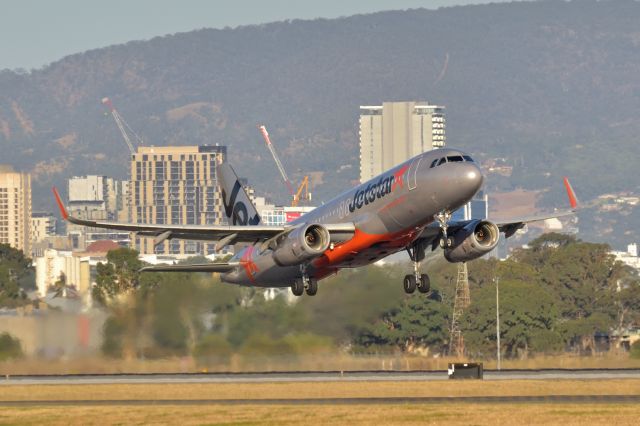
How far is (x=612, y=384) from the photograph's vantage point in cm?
9419

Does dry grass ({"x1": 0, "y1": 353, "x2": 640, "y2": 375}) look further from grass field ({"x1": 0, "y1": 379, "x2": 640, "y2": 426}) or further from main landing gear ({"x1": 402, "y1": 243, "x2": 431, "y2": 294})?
main landing gear ({"x1": 402, "y1": 243, "x2": 431, "y2": 294})

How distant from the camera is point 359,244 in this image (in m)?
79.9

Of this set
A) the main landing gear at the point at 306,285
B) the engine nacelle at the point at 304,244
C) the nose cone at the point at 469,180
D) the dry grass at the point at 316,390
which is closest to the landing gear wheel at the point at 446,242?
the nose cone at the point at 469,180

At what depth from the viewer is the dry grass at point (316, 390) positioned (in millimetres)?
89625

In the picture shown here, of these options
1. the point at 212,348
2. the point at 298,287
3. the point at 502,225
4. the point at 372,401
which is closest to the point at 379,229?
the point at 298,287

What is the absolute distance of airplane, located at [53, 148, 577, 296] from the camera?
75062mm

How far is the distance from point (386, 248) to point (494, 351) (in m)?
65.3

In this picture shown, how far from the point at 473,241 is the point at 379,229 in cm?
567

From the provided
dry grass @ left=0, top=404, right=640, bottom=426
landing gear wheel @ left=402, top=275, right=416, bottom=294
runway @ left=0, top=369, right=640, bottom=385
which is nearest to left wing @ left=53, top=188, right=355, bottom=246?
landing gear wheel @ left=402, top=275, right=416, bottom=294

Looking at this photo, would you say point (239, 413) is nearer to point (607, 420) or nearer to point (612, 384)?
point (607, 420)

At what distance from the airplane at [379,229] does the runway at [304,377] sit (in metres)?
15.8

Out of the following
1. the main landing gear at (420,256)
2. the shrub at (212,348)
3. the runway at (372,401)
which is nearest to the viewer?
the main landing gear at (420,256)

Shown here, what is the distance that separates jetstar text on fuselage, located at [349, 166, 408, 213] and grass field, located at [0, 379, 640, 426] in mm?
10620

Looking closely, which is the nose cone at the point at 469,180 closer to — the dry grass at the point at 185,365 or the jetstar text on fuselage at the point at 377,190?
the jetstar text on fuselage at the point at 377,190
